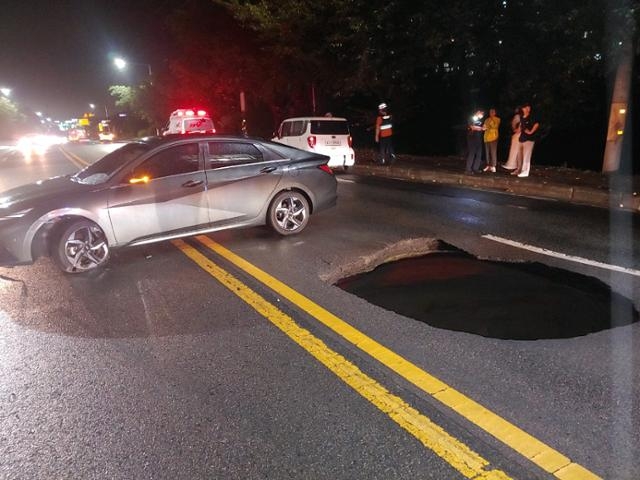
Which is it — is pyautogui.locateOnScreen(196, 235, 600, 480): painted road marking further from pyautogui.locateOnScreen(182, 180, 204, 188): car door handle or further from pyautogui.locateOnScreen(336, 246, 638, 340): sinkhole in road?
pyautogui.locateOnScreen(182, 180, 204, 188): car door handle

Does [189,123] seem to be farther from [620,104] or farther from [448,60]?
[620,104]

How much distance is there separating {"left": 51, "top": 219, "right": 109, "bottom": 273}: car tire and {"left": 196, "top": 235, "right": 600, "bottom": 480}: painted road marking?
240 centimetres

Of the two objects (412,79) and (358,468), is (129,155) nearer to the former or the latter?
(358,468)

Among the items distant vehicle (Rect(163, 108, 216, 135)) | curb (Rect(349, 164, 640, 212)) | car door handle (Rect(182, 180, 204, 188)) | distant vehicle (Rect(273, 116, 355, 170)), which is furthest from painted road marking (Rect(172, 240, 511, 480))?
distant vehicle (Rect(163, 108, 216, 135))

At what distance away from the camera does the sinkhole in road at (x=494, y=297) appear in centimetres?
421

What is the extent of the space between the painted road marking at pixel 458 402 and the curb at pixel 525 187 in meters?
7.30

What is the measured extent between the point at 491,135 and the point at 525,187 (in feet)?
7.59

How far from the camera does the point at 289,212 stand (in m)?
7.27

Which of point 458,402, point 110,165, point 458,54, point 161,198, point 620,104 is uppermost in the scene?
point 458,54

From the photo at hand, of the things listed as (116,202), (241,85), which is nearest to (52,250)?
(116,202)

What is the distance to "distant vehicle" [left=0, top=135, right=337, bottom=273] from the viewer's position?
5664 millimetres

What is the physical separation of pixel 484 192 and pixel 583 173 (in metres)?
3.47

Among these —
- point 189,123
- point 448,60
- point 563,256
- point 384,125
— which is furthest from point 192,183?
point 189,123

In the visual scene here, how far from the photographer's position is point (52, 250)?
575cm
